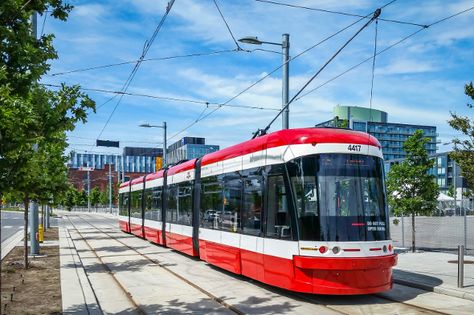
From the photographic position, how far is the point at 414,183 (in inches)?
693

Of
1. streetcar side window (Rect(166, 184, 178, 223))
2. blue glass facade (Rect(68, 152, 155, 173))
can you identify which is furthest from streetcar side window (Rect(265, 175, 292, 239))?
blue glass facade (Rect(68, 152, 155, 173))

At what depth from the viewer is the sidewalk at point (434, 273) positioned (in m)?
10.4

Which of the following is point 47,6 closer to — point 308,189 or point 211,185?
point 308,189

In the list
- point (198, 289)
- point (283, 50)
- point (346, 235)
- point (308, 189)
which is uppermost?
point (283, 50)

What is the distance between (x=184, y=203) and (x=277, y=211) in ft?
24.5

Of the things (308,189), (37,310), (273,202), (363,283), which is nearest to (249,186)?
(273,202)

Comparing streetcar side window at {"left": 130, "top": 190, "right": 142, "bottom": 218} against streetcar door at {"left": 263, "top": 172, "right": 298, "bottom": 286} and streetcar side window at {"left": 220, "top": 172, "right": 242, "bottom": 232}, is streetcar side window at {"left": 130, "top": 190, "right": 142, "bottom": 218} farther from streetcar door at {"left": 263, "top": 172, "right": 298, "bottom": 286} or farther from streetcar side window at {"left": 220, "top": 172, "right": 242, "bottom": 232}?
streetcar door at {"left": 263, "top": 172, "right": 298, "bottom": 286}

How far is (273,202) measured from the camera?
10359 mm

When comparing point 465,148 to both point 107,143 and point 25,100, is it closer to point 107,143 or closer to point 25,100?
point 25,100

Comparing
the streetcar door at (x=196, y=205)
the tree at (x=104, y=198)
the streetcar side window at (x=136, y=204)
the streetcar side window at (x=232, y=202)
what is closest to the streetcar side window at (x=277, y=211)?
the streetcar side window at (x=232, y=202)

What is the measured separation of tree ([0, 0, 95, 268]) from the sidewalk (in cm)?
761

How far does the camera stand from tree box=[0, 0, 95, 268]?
5789 millimetres

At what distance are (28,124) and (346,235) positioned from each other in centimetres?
564

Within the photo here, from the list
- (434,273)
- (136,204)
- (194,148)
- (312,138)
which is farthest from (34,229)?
(194,148)
